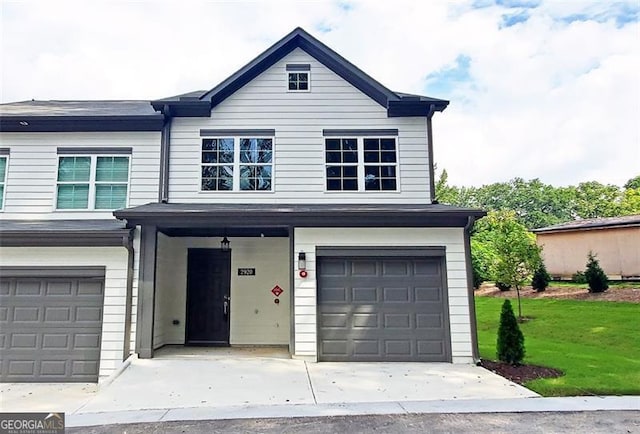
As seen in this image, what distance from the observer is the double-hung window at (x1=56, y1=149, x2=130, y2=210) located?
968cm

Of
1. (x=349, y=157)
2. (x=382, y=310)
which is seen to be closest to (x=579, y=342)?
(x=382, y=310)

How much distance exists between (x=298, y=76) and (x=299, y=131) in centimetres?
159

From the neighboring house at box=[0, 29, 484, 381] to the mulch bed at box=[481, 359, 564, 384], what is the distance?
56cm

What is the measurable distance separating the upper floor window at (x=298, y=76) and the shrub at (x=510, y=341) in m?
7.31

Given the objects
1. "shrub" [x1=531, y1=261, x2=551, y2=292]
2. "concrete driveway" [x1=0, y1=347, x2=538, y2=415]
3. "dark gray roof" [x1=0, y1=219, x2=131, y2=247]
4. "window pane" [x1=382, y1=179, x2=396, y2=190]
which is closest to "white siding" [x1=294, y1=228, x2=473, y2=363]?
"concrete driveway" [x1=0, y1=347, x2=538, y2=415]

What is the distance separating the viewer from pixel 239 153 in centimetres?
1001

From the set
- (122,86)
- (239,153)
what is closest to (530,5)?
(239,153)

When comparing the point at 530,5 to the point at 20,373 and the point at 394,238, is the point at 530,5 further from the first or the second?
the point at 20,373

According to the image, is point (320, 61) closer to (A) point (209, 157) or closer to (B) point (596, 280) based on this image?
(A) point (209, 157)

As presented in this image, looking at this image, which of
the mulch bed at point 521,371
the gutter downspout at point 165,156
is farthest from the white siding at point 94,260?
the mulch bed at point 521,371

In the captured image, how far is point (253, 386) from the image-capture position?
21.7 ft

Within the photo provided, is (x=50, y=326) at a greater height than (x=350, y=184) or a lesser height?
lesser

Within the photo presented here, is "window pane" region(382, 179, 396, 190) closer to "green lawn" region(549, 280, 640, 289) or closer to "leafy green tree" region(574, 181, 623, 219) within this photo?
"green lawn" region(549, 280, 640, 289)

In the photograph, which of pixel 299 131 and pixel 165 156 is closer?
pixel 165 156
